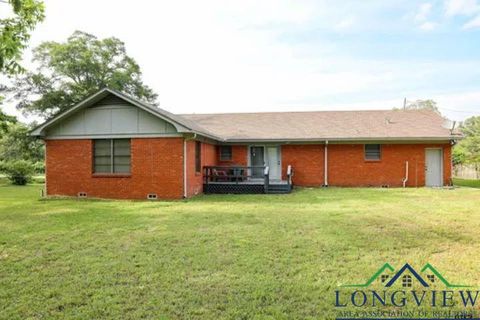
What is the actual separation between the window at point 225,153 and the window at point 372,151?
7120 mm

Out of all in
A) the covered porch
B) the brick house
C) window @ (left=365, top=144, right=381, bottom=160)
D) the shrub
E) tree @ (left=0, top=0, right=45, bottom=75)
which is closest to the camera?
tree @ (left=0, top=0, right=45, bottom=75)

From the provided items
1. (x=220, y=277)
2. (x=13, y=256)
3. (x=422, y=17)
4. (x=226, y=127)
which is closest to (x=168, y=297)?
(x=220, y=277)

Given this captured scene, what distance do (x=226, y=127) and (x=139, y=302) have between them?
16.1 metres

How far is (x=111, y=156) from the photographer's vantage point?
13203 mm

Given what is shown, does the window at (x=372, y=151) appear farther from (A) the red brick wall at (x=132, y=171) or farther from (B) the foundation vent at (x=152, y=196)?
(B) the foundation vent at (x=152, y=196)

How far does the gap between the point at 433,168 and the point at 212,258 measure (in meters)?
15.9

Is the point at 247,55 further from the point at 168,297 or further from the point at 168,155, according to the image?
the point at 168,297

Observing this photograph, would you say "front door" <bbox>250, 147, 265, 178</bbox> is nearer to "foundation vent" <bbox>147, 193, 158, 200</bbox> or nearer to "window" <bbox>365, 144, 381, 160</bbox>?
"window" <bbox>365, 144, 381, 160</bbox>

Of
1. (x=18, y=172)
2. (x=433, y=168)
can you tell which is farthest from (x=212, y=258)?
(x=18, y=172)

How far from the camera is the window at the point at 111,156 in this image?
13094mm

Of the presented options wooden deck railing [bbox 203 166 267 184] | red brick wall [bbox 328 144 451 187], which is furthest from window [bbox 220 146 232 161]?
red brick wall [bbox 328 144 451 187]

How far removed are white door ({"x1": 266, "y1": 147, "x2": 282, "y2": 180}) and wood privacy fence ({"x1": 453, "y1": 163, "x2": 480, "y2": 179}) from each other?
17.1 m

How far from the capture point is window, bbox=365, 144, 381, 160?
56.1ft

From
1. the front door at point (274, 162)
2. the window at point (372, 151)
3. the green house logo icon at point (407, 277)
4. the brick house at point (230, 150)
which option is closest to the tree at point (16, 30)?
the brick house at point (230, 150)
